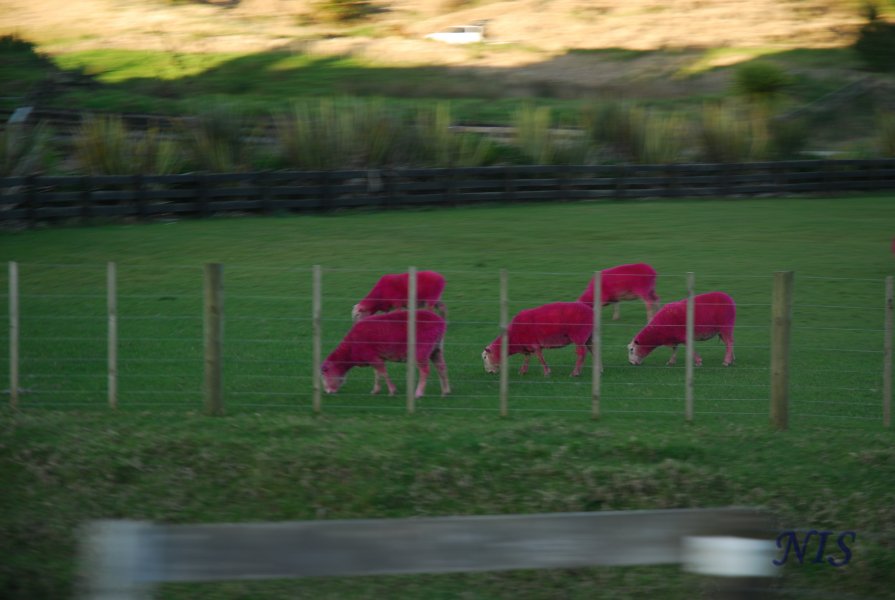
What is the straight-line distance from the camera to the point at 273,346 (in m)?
13.0

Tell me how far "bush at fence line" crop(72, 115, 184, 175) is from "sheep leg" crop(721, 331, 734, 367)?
56.1 feet

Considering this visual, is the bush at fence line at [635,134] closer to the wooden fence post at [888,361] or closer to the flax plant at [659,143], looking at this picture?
the flax plant at [659,143]

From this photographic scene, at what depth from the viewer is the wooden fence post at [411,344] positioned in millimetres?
10219

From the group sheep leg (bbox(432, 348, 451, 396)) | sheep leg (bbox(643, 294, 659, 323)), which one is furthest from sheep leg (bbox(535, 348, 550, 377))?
sheep leg (bbox(643, 294, 659, 323))

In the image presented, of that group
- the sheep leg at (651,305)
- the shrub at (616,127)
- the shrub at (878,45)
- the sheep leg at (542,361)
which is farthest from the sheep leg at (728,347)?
the shrub at (878,45)

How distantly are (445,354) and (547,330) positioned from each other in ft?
5.80

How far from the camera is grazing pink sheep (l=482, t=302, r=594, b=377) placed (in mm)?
11773

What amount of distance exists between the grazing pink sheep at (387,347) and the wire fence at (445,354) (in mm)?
230

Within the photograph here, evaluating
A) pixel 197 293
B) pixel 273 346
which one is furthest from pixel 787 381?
pixel 197 293

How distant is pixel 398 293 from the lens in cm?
1417

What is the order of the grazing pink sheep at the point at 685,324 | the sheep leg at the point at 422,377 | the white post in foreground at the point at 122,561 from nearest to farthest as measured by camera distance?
1. the white post in foreground at the point at 122,561
2. the sheep leg at the point at 422,377
3. the grazing pink sheep at the point at 685,324

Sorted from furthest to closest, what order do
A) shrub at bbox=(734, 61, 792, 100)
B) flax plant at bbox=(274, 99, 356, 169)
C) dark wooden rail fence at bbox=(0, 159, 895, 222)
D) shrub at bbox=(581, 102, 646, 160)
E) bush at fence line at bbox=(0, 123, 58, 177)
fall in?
shrub at bbox=(734, 61, 792, 100), shrub at bbox=(581, 102, 646, 160), flax plant at bbox=(274, 99, 356, 169), bush at fence line at bbox=(0, 123, 58, 177), dark wooden rail fence at bbox=(0, 159, 895, 222)

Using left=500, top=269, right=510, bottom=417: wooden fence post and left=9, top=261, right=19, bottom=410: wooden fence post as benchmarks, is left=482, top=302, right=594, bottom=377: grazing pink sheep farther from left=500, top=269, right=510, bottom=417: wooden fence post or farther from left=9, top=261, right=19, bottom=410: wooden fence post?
left=9, top=261, right=19, bottom=410: wooden fence post

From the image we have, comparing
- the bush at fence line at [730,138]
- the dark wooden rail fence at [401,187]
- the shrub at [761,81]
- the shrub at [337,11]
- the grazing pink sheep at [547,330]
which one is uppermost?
the shrub at [337,11]
